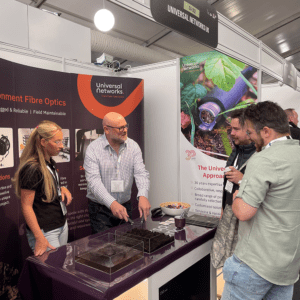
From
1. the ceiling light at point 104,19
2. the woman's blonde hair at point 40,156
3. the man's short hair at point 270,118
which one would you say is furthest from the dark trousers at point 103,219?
the ceiling light at point 104,19

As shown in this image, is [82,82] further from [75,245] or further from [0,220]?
[75,245]

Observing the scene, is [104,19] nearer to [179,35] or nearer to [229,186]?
[229,186]

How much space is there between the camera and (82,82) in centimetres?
329

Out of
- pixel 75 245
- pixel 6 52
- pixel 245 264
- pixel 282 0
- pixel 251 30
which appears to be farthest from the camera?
pixel 251 30

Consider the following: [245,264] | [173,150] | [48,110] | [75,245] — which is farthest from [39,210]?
[173,150]

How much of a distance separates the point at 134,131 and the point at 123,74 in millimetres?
1053

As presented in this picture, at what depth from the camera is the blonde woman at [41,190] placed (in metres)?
1.66

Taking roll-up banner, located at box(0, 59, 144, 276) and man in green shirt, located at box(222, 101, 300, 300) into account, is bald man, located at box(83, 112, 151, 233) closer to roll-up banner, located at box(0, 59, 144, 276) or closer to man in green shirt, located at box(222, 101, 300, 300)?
roll-up banner, located at box(0, 59, 144, 276)

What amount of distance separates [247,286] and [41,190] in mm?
1316

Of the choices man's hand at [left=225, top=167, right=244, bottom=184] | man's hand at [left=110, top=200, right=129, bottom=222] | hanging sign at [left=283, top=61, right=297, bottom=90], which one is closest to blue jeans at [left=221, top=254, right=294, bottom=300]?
man's hand at [left=225, top=167, right=244, bottom=184]

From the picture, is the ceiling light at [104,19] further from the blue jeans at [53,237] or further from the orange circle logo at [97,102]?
the blue jeans at [53,237]

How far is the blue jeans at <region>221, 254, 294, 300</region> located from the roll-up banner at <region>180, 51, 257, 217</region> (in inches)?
77.7

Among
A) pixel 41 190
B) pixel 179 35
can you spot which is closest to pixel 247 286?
pixel 41 190

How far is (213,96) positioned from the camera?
3.39 meters
